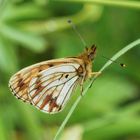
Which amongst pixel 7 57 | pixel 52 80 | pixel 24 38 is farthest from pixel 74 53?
pixel 52 80

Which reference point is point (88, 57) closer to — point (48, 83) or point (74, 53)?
point (48, 83)

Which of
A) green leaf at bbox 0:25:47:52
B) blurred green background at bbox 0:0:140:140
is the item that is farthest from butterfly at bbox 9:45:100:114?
green leaf at bbox 0:25:47:52

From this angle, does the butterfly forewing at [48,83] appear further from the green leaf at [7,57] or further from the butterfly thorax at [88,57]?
the green leaf at [7,57]

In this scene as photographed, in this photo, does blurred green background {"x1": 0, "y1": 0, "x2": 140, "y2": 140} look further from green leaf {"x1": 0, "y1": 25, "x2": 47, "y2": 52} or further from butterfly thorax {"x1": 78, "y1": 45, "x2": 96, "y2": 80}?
butterfly thorax {"x1": 78, "y1": 45, "x2": 96, "y2": 80}

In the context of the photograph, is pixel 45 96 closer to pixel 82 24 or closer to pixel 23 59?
pixel 23 59

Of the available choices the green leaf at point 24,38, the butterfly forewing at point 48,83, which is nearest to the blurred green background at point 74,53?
the green leaf at point 24,38

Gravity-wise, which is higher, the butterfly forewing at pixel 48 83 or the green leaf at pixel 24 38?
the green leaf at pixel 24 38
